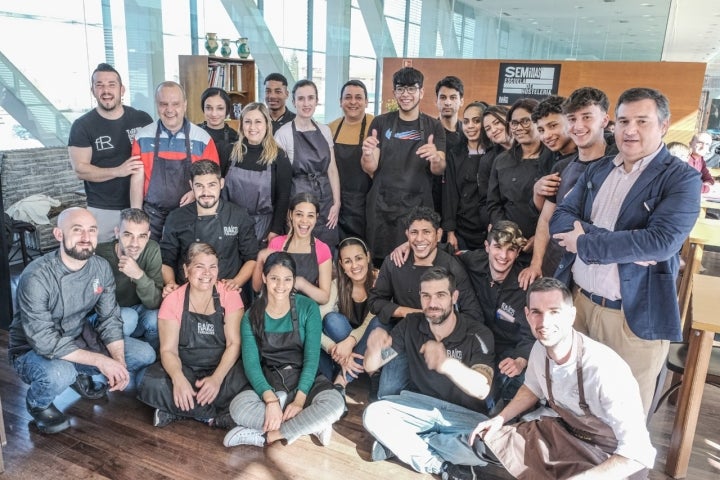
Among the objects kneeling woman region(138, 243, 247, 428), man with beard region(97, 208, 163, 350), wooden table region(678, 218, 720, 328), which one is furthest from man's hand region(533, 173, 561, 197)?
man with beard region(97, 208, 163, 350)

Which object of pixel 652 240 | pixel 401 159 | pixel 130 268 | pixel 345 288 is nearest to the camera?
pixel 652 240

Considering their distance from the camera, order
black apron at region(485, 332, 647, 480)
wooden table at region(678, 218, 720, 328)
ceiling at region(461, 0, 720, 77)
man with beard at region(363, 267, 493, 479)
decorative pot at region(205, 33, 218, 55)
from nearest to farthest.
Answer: black apron at region(485, 332, 647, 480), man with beard at region(363, 267, 493, 479), wooden table at region(678, 218, 720, 328), decorative pot at region(205, 33, 218, 55), ceiling at region(461, 0, 720, 77)

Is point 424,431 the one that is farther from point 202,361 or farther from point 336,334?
point 202,361

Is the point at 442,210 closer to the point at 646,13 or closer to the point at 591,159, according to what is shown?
the point at 591,159

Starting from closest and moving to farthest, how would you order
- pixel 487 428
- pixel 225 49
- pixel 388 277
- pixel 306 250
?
pixel 487 428 → pixel 388 277 → pixel 306 250 → pixel 225 49

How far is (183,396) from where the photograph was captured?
9.01 ft

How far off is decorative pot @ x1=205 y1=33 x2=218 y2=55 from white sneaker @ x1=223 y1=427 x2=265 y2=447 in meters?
5.97

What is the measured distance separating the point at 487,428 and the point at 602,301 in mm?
697

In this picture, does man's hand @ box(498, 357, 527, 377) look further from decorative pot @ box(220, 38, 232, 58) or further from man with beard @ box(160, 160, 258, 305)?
decorative pot @ box(220, 38, 232, 58)

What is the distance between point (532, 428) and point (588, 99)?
1.41 meters

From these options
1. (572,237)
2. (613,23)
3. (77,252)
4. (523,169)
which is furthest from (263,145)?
(613,23)

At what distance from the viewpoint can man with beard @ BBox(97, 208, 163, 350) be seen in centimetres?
303

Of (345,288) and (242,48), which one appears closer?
(345,288)

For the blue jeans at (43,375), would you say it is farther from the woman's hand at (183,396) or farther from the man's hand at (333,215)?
the man's hand at (333,215)
